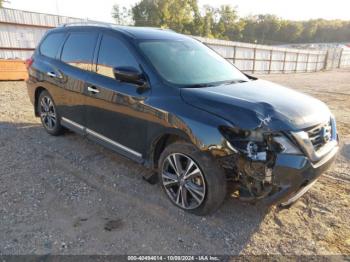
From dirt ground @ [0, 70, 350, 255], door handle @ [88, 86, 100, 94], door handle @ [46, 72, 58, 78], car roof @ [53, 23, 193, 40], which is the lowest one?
dirt ground @ [0, 70, 350, 255]

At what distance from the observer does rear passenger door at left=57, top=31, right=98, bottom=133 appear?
4012 mm

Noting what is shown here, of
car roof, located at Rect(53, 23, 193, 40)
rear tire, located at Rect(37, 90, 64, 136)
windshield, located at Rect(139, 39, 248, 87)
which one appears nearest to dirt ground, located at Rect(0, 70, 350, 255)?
rear tire, located at Rect(37, 90, 64, 136)

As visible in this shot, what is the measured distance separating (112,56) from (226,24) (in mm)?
81797

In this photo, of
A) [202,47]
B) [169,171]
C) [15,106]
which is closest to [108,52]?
[202,47]

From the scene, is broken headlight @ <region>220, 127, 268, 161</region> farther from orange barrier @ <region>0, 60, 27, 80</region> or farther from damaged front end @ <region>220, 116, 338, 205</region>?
orange barrier @ <region>0, 60, 27, 80</region>

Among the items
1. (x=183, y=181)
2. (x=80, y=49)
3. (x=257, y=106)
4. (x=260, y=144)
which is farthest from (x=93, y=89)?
(x=260, y=144)

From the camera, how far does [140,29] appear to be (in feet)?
13.0

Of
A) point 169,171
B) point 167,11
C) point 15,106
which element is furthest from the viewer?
point 167,11

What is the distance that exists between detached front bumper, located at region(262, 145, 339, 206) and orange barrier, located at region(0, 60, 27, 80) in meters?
11.2

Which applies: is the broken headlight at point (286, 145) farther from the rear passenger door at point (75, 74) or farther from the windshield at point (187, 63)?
the rear passenger door at point (75, 74)

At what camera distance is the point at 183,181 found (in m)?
3.05

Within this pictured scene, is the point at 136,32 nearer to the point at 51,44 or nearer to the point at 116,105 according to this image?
the point at 116,105

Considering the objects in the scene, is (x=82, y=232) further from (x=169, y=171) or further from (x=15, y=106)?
(x=15, y=106)

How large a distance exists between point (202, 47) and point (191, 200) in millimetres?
2317
